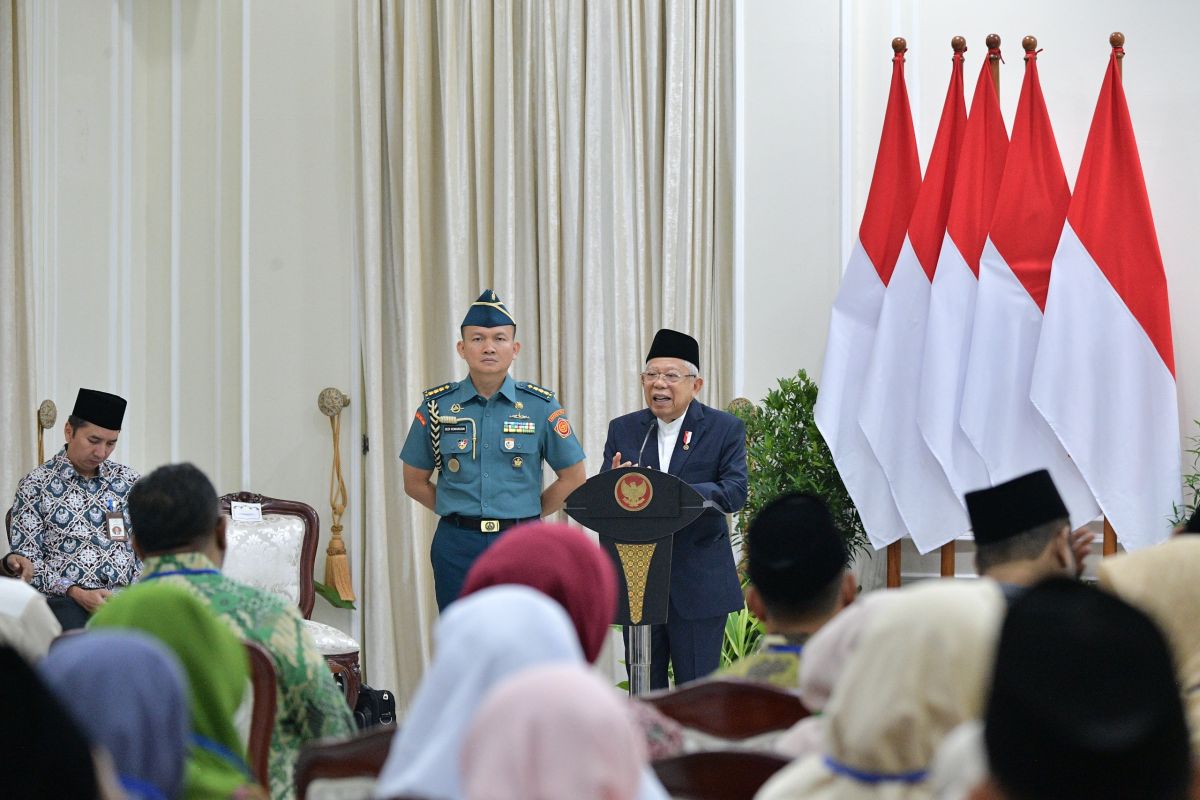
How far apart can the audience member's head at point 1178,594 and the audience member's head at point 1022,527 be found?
0.28 metres

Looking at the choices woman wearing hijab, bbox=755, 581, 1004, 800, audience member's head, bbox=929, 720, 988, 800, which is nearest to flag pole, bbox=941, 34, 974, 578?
woman wearing hijab, bbox=755, 581, 1004, 800

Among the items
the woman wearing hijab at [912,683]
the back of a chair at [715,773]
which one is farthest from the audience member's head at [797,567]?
the woman wearing hijab at [912,683]

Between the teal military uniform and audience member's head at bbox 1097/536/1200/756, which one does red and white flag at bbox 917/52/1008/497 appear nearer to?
the teal military uniform

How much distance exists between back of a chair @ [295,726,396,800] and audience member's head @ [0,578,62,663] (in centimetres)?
93

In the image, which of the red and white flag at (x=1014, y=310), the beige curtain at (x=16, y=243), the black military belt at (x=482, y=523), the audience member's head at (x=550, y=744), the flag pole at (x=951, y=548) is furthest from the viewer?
the beige curtain at (x=16, y=243)

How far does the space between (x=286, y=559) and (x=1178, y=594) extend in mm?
4478

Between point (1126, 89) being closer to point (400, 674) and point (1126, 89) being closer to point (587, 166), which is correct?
point (587, 166)

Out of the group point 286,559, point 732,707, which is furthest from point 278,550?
point 732,707

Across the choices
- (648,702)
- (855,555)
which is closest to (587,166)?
(855,555)

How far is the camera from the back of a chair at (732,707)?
2328mm

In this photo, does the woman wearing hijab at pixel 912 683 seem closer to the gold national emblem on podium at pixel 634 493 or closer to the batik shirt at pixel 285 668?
the batik shirt at pixel 285 668

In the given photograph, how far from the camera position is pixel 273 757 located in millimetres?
2447

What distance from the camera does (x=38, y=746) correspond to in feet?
4.55

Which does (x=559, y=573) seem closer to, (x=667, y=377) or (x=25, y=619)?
(x=25, y=619)
